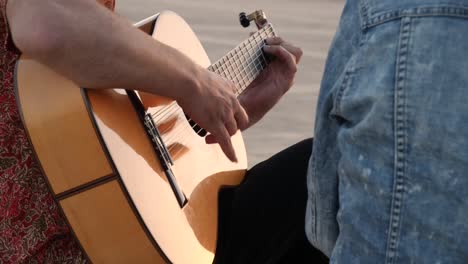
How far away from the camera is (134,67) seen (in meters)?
1.31

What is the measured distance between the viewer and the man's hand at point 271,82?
1979 mm

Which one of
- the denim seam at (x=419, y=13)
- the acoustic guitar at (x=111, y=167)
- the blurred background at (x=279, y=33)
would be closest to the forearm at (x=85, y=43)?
the acoustic guitar at (x=111, y=167)

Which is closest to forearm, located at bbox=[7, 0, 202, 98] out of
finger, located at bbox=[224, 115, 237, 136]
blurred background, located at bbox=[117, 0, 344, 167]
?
finger, located at bbox=[224, 115, 237, 136]

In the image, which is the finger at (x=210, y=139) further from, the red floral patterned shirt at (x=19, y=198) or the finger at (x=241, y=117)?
the red floral patterned shirt at (x=19, y=198)

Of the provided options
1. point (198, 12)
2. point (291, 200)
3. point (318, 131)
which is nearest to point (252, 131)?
point (198, 12)

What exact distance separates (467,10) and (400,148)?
5.5 inches

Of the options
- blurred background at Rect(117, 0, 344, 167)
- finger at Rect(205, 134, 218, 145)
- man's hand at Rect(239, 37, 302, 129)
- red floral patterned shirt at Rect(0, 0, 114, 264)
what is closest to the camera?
red floral patterned shirt at Rect(0, 0, 114, 264)

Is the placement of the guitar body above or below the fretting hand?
above

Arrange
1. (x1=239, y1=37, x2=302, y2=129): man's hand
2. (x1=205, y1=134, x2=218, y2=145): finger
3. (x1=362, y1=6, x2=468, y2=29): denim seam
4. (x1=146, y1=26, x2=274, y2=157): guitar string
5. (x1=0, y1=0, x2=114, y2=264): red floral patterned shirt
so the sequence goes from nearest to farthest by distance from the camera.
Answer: (x1=362, y1=6, x2=468, y2=29): denim seam
(x1=0, y1=0, x2=114, y2=264): red floral patterned shirt
(x1=205, y1=134, x2=218, y2=145): finger
(x1=146, y1=26, x2=274, y2=157): guitar string
(x1=239, y1=37, x2=302, y2=129): man's hand

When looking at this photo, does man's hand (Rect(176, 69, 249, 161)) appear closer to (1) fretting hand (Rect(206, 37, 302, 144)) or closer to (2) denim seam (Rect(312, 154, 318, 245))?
(1) fretting hand (Rect(206, 37, 302, 144))

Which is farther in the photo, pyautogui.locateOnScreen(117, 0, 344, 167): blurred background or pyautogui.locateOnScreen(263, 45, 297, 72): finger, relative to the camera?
pyautogui.locateOnScreen(117, 0, 344, 167): blurred background

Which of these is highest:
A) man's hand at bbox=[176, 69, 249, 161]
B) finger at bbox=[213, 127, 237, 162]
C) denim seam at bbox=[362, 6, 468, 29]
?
denim seam at bbox=[362, 6, 468, 29]

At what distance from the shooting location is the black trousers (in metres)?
1.51

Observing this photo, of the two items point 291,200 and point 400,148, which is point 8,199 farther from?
point 400,148
